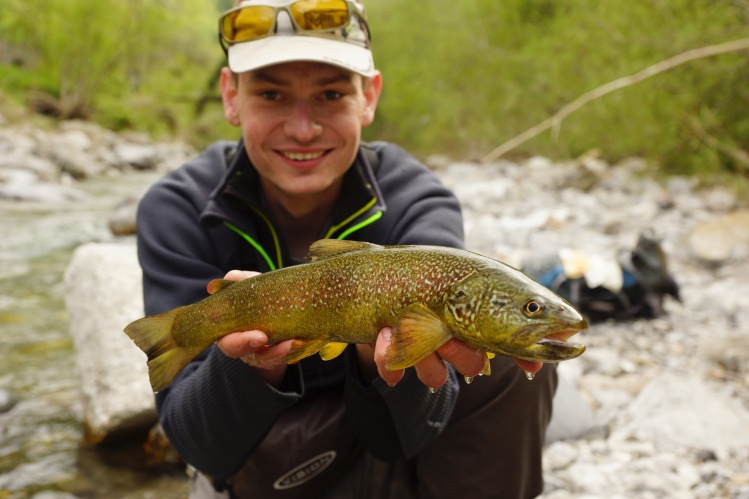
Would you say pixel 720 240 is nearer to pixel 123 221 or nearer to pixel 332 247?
pixel 332 247

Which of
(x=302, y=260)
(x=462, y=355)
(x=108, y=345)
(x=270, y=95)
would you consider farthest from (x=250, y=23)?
(x=108, y=345)

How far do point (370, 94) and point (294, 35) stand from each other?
1.90ft

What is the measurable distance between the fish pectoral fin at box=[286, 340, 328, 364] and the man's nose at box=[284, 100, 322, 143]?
1.03m

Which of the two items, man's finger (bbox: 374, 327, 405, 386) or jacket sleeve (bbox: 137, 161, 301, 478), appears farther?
jacket sleeve (bbox: 137, 161, 301, 478)

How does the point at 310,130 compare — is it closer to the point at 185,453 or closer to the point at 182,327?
the point at 182,327

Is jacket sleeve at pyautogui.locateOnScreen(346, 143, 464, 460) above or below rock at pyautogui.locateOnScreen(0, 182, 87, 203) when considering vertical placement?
above

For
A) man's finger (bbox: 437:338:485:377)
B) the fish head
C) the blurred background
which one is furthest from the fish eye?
the blurred background

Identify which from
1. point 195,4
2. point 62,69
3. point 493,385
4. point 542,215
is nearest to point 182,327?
point 493,385

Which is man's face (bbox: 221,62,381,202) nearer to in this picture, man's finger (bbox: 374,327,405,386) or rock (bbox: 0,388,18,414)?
man's finger (bbox: 374,327,405,386)

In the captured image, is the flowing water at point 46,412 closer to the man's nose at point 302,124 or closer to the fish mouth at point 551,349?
the man's nose at point 302,124

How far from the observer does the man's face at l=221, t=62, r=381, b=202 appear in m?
2.60

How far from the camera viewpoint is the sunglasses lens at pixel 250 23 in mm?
2639

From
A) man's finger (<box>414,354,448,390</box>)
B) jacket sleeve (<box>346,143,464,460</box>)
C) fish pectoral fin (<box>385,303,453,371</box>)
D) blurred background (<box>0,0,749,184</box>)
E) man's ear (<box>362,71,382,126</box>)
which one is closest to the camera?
fish pectoral fin (<box>385,303,453,371</box>)

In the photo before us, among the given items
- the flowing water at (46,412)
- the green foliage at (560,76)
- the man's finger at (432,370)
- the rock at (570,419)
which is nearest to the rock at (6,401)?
the flowing water at (46,412)
